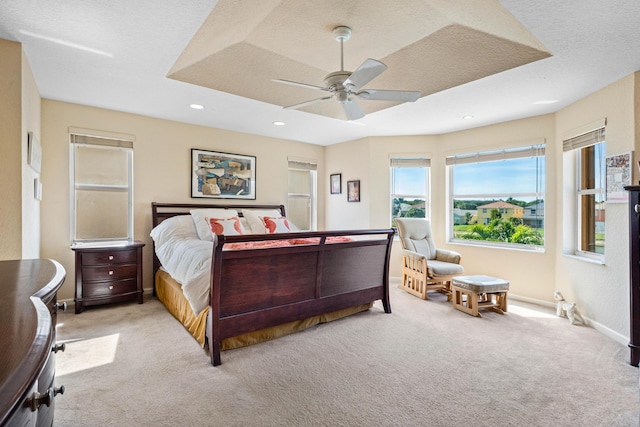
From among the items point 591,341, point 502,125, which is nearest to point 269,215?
point 502,125

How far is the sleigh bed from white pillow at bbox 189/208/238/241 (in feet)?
0.75

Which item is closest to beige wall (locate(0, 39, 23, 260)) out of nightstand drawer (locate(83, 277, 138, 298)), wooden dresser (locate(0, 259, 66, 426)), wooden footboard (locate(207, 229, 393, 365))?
nightstand drawer (locate(83, 277, 138, 298))

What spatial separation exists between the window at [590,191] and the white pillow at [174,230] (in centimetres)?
471

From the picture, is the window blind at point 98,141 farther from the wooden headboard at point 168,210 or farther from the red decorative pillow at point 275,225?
the red decorative pillow at point 275,225

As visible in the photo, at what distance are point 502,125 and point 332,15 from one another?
346cm

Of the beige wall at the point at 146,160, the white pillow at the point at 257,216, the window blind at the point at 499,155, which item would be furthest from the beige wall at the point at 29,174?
the window blind at the point at 499,155

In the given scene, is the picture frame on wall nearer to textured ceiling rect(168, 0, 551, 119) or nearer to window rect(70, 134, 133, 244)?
textured ceiling rect(168, 0, 551, 119)

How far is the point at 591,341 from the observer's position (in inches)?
118

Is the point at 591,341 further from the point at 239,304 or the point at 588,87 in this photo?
the point at 239,304

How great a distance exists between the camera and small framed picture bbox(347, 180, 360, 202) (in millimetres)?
5652

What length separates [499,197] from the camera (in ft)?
15.4

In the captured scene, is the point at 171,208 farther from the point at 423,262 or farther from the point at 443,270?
the point at 443,270

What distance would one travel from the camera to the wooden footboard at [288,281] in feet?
8.21

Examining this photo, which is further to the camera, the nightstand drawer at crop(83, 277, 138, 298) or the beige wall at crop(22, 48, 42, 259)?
the nightstand drawer at crop(83, 277, 138, 298)
